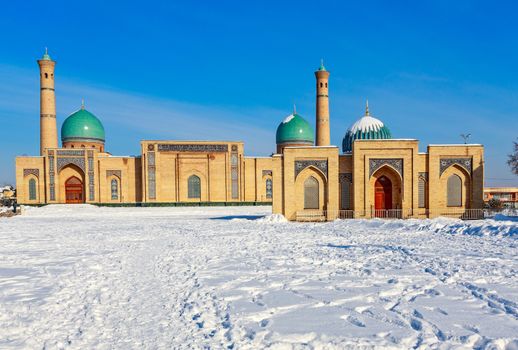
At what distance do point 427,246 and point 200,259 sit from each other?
5804mm

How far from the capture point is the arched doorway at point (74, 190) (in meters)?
28.6

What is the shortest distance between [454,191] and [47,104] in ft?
110

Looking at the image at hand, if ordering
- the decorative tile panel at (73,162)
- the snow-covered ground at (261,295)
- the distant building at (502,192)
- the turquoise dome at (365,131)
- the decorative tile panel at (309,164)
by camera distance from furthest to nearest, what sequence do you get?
the distant building at (502,192)
the decorative tile panel at (73,162)
the turquoise dome at (365,131)
the decorative tile panel at (309,164)
the snow-covered ground at (261,295)

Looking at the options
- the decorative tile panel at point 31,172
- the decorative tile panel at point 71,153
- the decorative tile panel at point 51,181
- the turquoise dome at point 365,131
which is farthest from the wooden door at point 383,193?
the decorative tile panel at point 31,172

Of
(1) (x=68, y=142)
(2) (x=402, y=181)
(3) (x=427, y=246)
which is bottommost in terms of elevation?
(3) (x=427, y=246)

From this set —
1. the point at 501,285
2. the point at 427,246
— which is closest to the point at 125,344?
the point at 501,285

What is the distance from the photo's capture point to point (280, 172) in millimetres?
17562

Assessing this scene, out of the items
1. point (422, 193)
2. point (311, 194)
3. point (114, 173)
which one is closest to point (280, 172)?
point (311, 194)

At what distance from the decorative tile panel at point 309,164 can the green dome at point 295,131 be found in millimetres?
17723

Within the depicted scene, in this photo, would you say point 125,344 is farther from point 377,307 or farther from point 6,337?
point 377,307

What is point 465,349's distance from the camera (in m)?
3.25

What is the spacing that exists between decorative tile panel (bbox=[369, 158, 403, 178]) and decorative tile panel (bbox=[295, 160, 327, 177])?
7.70 ft

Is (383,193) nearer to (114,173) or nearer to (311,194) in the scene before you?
(311,194)

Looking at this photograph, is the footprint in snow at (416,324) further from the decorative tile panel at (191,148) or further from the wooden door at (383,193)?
the decorative tile panel at (191,148)
